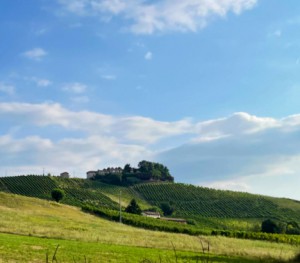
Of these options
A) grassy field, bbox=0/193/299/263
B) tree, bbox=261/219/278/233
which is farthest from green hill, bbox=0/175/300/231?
grassy field, bbox=0/193/299/263

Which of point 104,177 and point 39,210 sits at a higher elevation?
point 104,177

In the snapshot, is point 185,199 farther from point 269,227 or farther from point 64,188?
point 269,227

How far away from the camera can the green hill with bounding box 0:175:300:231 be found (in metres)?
120

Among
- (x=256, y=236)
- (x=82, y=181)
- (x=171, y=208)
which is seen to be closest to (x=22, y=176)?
(x=82, y=181)

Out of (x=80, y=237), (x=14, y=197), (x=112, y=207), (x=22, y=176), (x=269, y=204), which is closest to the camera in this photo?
(x=80, y=237)

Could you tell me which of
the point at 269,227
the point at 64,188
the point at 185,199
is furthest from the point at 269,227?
the point at 64,188

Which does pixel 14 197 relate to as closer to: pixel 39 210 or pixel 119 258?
pixel 39 210

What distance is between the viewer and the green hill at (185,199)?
120m

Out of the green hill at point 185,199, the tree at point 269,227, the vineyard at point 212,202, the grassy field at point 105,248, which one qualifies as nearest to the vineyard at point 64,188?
the green hill at point 185,199

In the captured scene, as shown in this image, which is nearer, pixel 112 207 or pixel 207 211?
pixel 112 207

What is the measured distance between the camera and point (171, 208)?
441 ft

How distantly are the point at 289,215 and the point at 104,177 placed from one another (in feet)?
259

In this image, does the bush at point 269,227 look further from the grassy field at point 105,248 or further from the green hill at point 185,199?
the grassy field at point 105,248

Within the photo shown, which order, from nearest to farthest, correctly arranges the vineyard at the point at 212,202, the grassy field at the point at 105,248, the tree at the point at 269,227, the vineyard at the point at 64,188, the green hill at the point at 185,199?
the grassy field at the point at 105,248 → the tree at the point at 269,227 → the green hill at the point at 185,199 → the vineyard at the point at 64,188 → the vineyard at the point at 212,202
